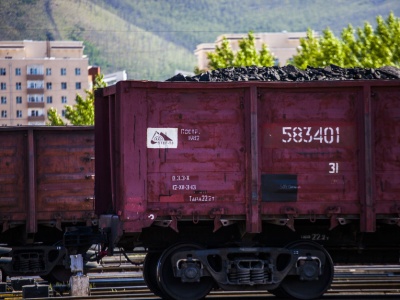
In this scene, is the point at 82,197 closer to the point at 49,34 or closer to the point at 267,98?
the point at 267,98

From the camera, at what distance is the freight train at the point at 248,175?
49.1ft

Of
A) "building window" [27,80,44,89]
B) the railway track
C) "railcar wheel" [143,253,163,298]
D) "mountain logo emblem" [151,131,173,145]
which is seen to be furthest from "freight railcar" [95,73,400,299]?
"building window" [27,80,44,89]

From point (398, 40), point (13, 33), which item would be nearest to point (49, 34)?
point (13, 33)

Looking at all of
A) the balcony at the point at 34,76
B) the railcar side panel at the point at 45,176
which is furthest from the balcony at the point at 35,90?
the railcar side panel at the point at 45,176

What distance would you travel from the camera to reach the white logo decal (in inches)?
590

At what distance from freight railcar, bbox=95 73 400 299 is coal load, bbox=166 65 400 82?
1.06 meters

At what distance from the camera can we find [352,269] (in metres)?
22.9

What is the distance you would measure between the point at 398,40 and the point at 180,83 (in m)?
40.9

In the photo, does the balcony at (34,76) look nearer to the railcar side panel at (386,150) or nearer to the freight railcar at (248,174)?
the freight railcar at (248,174)

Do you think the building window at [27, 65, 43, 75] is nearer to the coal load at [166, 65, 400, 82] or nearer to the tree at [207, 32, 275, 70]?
the tree at [207, 32, 275, 70]

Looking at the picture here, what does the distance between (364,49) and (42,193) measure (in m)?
38.0

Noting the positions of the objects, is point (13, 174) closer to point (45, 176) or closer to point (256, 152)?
point (45, 176)

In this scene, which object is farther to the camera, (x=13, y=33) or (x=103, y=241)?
(x=13, y=33)

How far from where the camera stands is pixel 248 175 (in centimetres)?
1512
